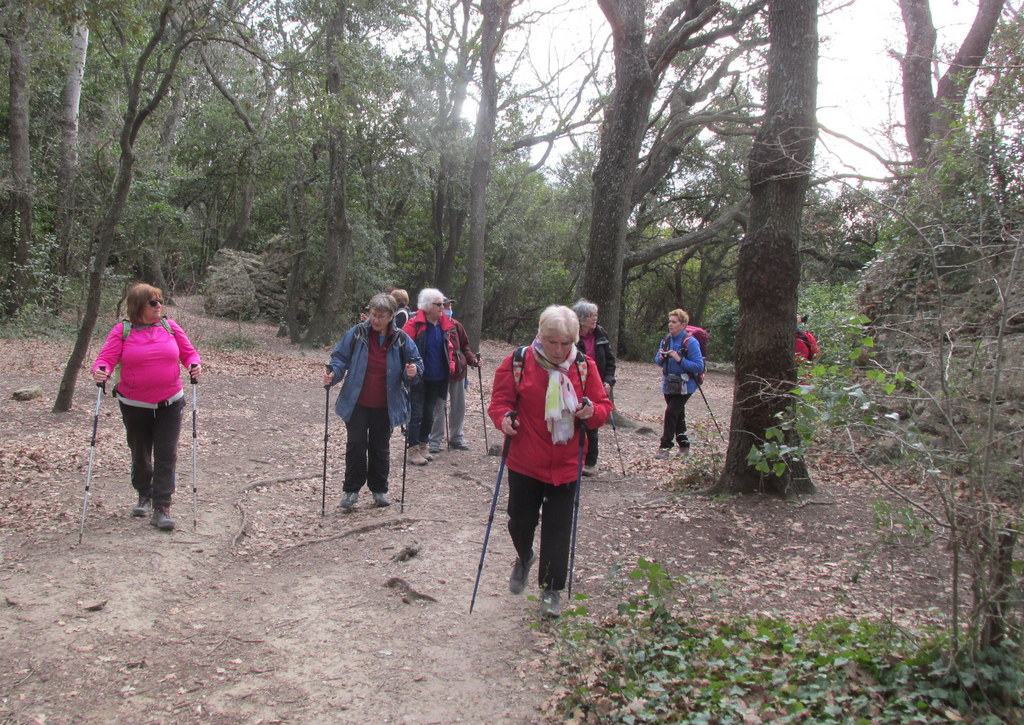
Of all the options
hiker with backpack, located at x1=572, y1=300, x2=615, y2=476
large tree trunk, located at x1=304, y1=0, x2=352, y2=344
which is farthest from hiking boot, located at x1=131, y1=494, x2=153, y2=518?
large tree trunk, located at x1=304, y1=0, x2=352, y2=344

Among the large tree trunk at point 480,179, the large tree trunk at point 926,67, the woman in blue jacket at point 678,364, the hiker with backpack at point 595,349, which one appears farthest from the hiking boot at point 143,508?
the large tree trunk at point 480,179

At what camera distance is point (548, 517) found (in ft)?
14.3

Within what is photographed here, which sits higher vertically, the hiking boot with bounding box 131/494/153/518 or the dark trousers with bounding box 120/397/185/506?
the dark trousers with bounding box 120/397/185/506

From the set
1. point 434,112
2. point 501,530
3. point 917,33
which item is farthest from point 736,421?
point 434,112

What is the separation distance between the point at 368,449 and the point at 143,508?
6.23ft

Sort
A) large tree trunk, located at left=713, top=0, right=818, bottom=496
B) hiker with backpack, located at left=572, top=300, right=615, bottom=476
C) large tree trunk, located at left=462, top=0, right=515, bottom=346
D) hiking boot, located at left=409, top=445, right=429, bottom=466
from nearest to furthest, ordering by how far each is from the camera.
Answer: large tree trunk, located at left=713, top=0, right=818, bottom=496 < hiker with backpack, located at left=572, top=300, right=615, bottom=476 < hiking boot, located at left=409, top=445, right=429, bottom=466 < large tree trunk, located at left=462, top=0, right=515, bottom=346

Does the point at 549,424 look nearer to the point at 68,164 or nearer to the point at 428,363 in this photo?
the point at 428,363

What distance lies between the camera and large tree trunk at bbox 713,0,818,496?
20.4ft

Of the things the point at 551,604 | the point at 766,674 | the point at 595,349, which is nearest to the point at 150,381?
the point at 551,604

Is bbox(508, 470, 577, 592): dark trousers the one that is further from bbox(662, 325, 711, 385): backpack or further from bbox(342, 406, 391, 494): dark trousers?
bbox(662, 325, 711, 385): backpack

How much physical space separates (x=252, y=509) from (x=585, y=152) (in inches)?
834

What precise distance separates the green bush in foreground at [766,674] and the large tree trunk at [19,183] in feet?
55.7

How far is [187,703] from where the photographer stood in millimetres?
3623

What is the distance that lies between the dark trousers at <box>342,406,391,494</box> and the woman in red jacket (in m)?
2.37
